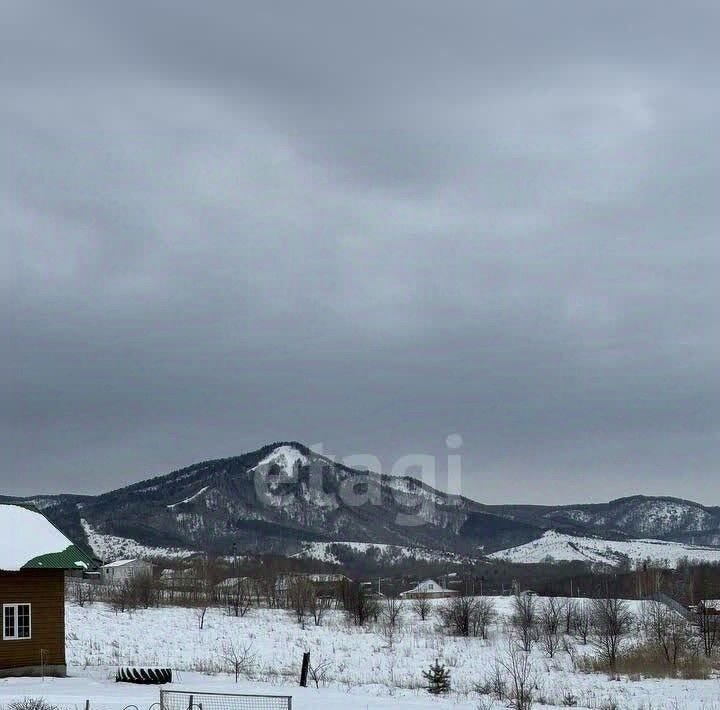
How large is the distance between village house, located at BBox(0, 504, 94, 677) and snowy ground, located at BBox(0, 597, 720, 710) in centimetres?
112

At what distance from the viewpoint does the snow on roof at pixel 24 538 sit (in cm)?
2919

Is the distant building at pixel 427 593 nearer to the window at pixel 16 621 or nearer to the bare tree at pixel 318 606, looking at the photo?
the bare tree at pixel 318 606

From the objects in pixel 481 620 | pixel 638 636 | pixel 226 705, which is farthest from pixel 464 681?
pixel 481 620

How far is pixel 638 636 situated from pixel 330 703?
41.8 m

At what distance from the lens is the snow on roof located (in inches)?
1149

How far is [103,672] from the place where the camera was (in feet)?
104

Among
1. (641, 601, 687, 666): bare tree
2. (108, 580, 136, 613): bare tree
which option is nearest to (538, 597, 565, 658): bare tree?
(641, 601, 687, 666): bare tree

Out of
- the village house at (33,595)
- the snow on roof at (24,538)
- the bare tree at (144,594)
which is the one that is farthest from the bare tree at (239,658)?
the bare tree at (144,594)

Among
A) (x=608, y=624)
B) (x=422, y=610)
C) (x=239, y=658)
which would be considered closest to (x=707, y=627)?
(x=608, y=624)

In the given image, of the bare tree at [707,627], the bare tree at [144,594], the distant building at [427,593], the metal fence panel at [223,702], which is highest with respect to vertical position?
the metal fence panel at [223,702]

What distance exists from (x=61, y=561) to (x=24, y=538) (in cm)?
145

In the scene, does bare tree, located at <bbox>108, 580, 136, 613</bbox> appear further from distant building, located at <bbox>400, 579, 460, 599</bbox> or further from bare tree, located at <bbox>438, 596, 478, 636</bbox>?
distant building, located at <bbox>400, 579, 460, 599</bbox>

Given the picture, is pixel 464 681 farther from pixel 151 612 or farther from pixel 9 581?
pixel 151 612

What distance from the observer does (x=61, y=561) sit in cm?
2978
